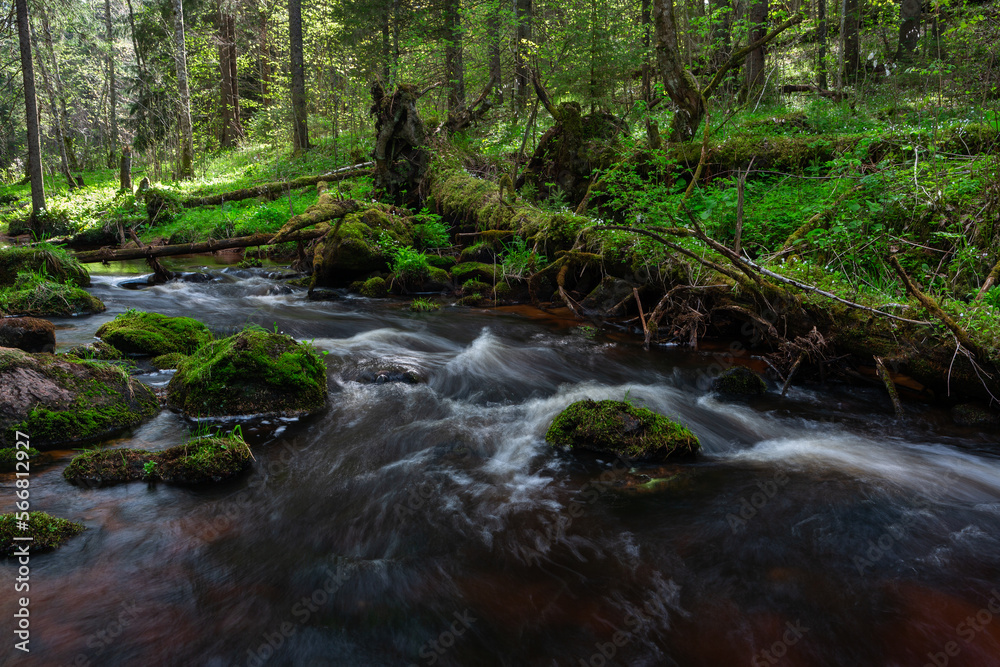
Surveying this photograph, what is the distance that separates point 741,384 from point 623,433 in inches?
88.3

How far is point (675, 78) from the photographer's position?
1030 centimetres

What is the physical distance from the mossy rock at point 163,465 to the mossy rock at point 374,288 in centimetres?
659

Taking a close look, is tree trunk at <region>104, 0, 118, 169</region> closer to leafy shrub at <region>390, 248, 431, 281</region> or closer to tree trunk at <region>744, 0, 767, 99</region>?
leafy shrub at <region>390, 248, 431, 281</region>

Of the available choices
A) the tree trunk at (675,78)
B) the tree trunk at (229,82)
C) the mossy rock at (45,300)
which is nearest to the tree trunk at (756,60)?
the tree trunk at (675,78)

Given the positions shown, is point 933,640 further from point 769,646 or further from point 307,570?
point 307,570

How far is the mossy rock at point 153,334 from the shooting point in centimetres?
674

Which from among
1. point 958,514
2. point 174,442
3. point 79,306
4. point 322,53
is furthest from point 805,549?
point 322,53

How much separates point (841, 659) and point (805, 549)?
0.95 meters
